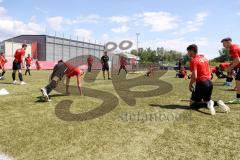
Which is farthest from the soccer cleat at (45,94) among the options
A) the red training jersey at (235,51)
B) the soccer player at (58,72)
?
the red training jersey at (235,51)

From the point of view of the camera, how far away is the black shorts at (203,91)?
8.64 metres

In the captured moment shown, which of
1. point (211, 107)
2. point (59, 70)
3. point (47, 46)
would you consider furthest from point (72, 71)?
point (47, 46)

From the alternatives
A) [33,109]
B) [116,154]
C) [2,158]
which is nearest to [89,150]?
[116,154]

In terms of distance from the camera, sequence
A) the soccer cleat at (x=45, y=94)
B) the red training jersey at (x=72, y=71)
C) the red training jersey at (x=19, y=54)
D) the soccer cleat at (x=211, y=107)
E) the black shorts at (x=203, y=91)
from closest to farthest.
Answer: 1. the soccer cleat at (x=211, y=107)
2. the black shorts at (x=203, y=91)
3. the soccer cleat at (x=45, y=94)
4. the red training jersey at (x=72, y=71)
5. the red training jersey at (x=19, y=54)

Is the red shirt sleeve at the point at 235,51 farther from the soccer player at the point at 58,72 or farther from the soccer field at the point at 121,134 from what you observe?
the soccer player at the point at 58,72

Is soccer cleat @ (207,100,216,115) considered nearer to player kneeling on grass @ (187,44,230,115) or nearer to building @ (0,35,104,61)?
player kneeling on grass @ (187,44,230,115)

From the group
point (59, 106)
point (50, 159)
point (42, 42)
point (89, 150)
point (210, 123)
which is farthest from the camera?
point (42, 42)

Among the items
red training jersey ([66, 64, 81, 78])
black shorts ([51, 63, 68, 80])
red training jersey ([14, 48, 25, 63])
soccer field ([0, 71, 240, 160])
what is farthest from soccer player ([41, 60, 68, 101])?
red training jersey ([14, 48, 25, 63])

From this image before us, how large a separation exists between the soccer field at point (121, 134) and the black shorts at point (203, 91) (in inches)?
16.0

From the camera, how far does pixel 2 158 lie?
4844 mm

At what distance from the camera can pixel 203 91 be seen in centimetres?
866

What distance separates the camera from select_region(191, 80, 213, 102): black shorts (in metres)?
8.64

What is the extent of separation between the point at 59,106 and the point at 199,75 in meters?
4.38

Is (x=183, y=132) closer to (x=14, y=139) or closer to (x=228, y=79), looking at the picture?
(x=14, y=139)
